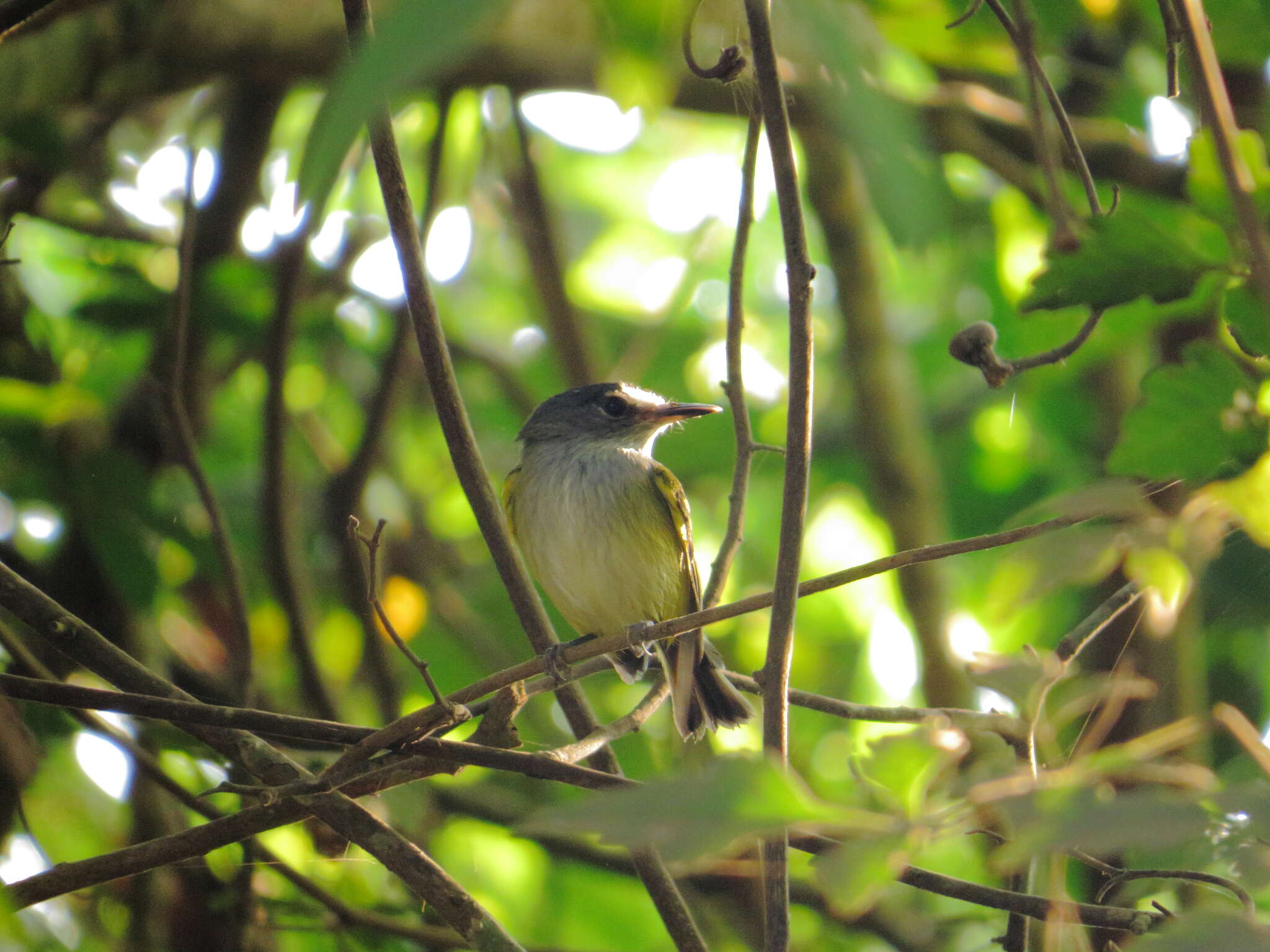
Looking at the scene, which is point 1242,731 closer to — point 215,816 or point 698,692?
point 215,816

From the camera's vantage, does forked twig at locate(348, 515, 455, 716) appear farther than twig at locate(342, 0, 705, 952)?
No

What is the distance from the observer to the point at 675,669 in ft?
11.4

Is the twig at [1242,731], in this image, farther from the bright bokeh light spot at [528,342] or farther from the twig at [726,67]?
the bright bokeh light spot at [528,342]

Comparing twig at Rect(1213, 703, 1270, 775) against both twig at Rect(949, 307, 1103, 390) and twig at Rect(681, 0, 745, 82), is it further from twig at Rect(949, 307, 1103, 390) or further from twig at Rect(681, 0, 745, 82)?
twig at Rect(681, 0, 745, 82)

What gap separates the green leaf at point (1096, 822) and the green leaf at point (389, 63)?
0.67 meters

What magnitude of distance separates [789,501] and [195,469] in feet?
7.15

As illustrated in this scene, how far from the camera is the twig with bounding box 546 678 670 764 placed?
223 centimetres

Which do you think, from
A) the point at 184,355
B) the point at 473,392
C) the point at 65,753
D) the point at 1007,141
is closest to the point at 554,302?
the point at 473,392

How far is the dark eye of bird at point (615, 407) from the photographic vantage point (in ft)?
14.5

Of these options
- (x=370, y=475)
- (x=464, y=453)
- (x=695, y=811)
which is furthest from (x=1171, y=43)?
(x=370, y=475)

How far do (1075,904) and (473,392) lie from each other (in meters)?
4.14

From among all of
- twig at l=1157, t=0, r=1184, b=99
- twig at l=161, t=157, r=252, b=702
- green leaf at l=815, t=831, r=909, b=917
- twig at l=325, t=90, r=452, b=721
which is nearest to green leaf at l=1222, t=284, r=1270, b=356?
green leaf at l=815, t=831, r=909, b=917

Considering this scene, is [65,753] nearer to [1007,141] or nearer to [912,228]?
[912,228]

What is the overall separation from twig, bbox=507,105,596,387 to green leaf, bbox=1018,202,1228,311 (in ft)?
12.5
